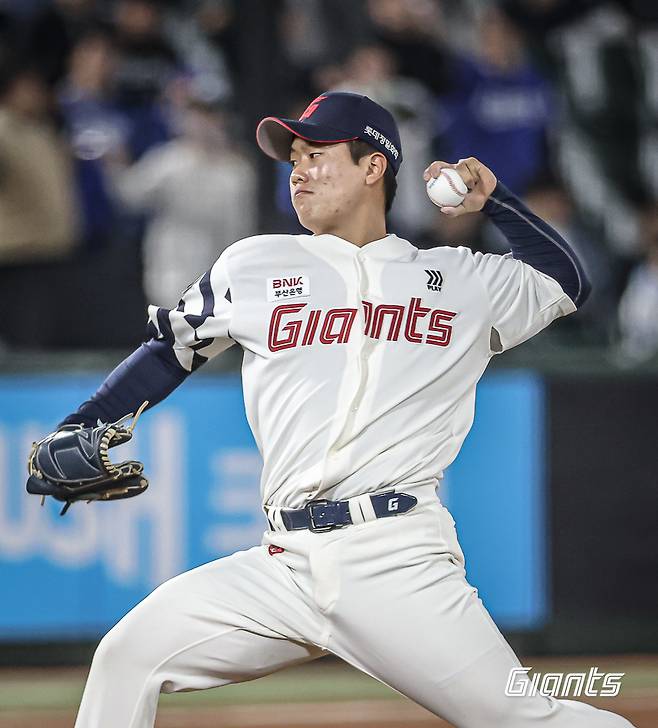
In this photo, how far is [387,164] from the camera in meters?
3.71

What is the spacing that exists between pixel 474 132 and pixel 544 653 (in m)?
3.22

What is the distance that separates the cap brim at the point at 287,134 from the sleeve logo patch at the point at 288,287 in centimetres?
38

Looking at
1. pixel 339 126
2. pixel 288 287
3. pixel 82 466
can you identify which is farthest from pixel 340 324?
pixel 82 466

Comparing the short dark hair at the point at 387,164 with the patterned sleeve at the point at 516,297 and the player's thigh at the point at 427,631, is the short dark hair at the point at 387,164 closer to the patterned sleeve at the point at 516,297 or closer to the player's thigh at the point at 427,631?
the patterned sleeve at the point at 516,297

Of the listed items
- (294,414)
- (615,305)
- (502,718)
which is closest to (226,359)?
(615,305)

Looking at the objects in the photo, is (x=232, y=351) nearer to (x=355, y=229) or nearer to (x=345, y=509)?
(x=355, y=229)

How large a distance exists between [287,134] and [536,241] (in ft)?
2.44

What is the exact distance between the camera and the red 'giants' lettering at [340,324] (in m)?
3.47

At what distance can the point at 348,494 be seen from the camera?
3373 mm

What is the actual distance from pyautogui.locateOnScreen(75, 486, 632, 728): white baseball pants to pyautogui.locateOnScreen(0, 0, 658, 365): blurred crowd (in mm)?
4020

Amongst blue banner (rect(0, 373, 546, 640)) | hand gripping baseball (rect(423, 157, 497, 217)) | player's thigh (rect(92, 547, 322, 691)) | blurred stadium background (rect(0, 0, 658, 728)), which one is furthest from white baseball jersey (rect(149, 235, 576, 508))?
blue banner (rect(0, 373, 546, 640))

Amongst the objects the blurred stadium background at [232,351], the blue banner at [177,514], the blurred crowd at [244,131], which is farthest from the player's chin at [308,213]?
the blurred crowd at [244,131]

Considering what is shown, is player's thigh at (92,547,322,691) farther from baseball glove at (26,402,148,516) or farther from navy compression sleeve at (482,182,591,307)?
navy compression sleeve at (482,182,591,307)

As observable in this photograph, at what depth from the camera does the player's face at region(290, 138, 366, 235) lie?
3.59m
